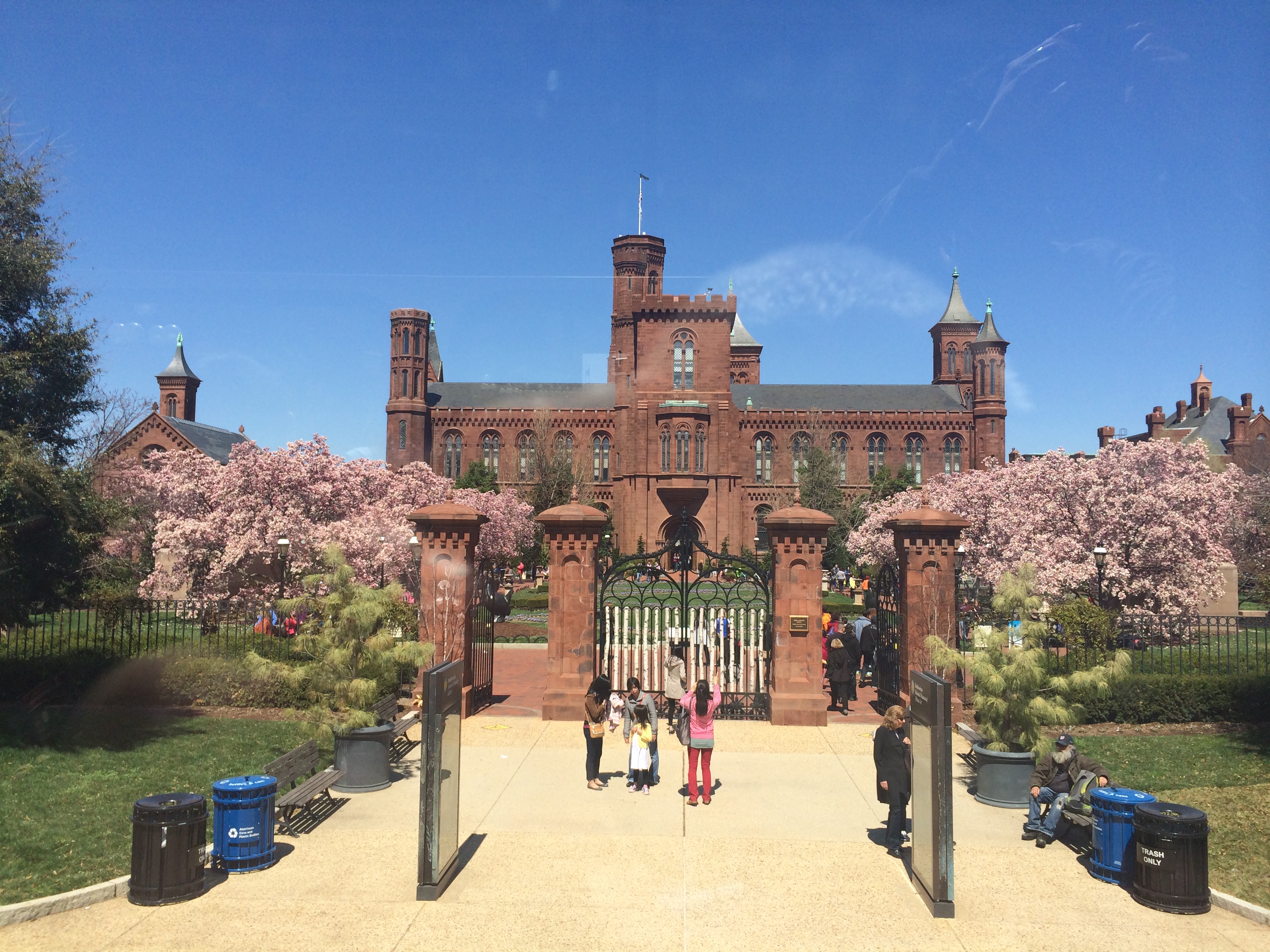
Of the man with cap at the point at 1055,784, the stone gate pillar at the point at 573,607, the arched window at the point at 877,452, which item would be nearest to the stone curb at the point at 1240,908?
the man with cap at the point at 1055,784

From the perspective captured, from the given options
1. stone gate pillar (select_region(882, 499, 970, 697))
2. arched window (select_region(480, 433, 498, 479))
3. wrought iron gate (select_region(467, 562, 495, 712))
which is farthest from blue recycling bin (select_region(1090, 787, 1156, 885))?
arched window (select_region(480, 433, 498, 479))

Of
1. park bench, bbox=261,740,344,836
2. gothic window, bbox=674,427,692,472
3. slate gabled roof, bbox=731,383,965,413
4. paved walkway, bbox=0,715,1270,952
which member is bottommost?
paved walkway, bbox=0,715,1270,952

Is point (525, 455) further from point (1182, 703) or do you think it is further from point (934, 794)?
point (934, 794)

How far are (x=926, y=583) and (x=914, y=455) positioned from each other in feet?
186

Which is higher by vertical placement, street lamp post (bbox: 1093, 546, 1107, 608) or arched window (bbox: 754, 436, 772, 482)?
arched window (bbox: 754, 436, 772, 482)

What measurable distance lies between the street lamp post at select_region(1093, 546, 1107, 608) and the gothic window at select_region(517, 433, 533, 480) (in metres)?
50.1

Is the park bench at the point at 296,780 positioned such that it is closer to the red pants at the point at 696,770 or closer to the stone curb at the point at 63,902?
the stone curb at the point at 63,902

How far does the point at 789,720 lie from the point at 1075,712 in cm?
478

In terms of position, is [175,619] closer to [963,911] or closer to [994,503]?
[963,911]

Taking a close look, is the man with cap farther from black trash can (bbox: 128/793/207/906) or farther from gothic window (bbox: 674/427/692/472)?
gothic window (bbox: 674/427/692/472)

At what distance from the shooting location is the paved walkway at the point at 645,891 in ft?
21.7

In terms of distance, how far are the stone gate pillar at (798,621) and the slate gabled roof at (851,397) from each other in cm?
5471

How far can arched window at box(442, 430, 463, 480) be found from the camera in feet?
231

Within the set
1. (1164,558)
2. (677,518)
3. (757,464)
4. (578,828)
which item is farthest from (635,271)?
(578,828)
